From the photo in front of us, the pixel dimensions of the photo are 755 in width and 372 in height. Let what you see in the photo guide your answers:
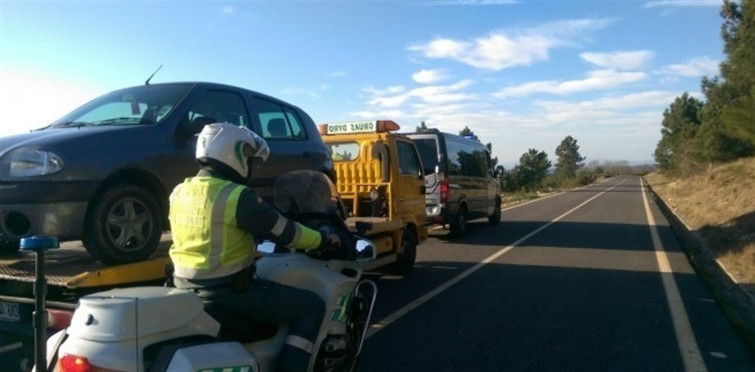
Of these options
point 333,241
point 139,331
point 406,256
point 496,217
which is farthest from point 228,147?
point 496,217

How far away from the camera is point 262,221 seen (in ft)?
11.1

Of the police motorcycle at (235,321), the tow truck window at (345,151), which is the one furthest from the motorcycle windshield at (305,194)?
the tow truck window at (345,151)

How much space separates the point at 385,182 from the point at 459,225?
241 inches

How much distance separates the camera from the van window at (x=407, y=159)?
1073cm

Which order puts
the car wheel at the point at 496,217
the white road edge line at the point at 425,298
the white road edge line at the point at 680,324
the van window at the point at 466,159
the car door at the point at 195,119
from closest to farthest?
the car door at the point at 195,119 < the white road edge line at the point at 680,324 < the white road edge line at the point at 425,298 < the van window at the point at 466,159 < the car wheel at the point at 496,217

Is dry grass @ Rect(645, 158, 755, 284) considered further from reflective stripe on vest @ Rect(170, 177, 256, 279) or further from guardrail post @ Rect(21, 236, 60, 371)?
guardrail post @ Rect(21, 236, 60, 371)

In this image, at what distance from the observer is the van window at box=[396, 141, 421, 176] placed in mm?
10727

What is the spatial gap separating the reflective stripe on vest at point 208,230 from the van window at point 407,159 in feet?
23.6

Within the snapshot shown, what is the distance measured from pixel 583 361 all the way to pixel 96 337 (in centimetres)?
428

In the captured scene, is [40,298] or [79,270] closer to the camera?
[40,298]

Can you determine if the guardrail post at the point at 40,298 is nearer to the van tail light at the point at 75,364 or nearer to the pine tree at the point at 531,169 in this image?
the van tail light at the point at 75,364

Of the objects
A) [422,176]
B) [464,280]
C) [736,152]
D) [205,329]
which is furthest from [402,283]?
[736,152]

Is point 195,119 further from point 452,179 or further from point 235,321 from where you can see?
point 452,179

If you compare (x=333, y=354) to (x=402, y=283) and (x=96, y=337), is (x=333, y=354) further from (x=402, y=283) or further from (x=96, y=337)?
(x=402, y=283)
